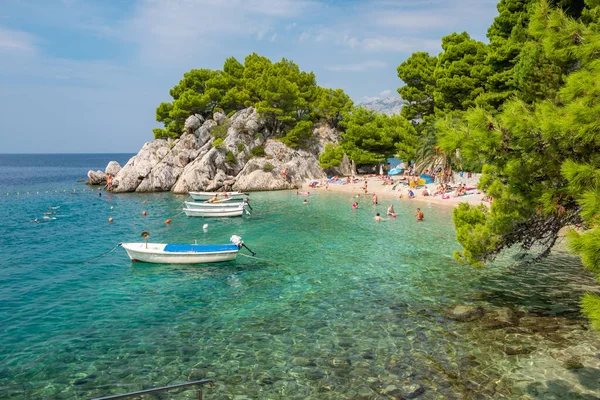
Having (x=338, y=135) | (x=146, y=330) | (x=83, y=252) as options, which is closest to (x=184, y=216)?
(x=83, y=252)

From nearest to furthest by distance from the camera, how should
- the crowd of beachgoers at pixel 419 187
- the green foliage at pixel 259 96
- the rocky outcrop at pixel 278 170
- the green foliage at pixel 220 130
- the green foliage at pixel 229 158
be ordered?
1. the crowd of beachgoers at pixel 419 187
2. the rocky outcrop at pixel 278 170
3. the green foliage at pixel 229 158
4. the green foliage at pixel 220 130
5. the green foliage at pixel 259 96

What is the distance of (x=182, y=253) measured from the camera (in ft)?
71.3

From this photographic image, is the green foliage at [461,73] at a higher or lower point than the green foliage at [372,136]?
higher

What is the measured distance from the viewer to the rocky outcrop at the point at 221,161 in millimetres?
62156

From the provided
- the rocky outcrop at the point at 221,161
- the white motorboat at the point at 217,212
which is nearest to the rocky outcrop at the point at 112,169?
the rocky outcrop at the point at 221,161

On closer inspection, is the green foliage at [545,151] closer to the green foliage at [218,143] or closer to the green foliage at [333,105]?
the green foliage at [218,143]

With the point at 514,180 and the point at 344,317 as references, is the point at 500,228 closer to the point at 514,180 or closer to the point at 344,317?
the point at 514,180

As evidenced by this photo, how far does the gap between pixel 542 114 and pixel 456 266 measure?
14.2 meters

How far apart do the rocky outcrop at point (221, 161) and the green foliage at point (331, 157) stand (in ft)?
8.74

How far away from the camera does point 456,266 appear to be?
20.5 meters

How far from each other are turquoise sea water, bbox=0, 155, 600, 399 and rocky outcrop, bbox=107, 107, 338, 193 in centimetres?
3455

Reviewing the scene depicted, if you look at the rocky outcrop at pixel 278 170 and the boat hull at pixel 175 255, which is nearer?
the boat hull at pixel 175 255

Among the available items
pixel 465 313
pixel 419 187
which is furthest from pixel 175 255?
pixel 419 187

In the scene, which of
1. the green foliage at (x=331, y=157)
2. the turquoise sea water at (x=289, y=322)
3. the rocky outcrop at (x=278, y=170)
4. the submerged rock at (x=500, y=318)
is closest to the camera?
the turquoise sea water at (x=289, y=322)
